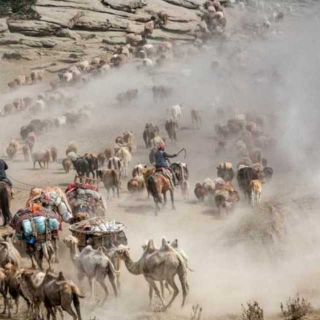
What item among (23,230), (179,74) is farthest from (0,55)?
(23,230)

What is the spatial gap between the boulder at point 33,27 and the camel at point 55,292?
1670 inches

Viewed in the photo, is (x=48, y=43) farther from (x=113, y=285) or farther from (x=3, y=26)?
(x=113, y=285)

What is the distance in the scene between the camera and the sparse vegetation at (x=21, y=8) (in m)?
54.8

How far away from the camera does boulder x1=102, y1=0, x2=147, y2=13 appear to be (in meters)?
57.4

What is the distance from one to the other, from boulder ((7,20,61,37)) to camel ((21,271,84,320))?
42.4 meters

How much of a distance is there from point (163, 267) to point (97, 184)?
10968mm

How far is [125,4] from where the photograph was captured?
190ft

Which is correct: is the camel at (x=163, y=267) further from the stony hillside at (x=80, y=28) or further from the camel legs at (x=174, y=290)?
the stony hillside at (x=80, y=28)

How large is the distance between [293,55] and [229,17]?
554 inches

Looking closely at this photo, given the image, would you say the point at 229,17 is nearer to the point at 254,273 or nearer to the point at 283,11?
the point at 283,11

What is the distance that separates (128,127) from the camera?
3606cm

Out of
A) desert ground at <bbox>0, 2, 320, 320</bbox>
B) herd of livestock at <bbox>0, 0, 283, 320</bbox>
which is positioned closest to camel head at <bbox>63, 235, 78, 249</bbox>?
herd of livestock at <bbox>0, 0, 283, 320</bbox>

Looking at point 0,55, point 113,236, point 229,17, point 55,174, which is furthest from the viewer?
point 229,17

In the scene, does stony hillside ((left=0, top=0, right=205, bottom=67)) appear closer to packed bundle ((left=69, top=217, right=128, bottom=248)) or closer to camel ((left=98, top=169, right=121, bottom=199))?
camel ((left=98, top=169, right=121, bottom=199))
